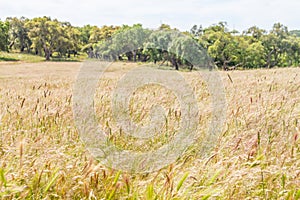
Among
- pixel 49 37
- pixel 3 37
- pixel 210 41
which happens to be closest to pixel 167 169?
pixel 210 41

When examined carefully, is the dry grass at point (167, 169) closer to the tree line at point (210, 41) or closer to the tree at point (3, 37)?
the tree line at point (210, 41)

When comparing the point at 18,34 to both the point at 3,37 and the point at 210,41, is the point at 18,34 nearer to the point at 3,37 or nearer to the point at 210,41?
the point at 3,37

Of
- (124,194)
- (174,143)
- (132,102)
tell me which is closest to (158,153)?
(174,143)

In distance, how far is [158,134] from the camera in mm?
3580

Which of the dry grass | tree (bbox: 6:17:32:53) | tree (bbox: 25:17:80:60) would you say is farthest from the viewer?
tree (bbox: 6:17:32:53)

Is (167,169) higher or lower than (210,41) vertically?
lower

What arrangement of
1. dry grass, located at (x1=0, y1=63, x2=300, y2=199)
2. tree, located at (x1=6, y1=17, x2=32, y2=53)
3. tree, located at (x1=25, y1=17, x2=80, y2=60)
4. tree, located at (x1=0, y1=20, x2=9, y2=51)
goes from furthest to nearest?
tree, located at (x1=6, y1=17, x2=32, y2=53) < tree, located at (x1=25, y1=17, x2=80, y2=60) < tree, located at (x1=0, y1=20, x2=9, y2=51) < dry grass, located at (x1=0, y1=63, x2=300, y2=199)

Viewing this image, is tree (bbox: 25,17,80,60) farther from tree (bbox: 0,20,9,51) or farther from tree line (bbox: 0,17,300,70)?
tree (bbox: 0,20,9,51)

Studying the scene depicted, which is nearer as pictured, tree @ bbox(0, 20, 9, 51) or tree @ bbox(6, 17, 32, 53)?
tree @ bbox(0, 20, 9, 51)

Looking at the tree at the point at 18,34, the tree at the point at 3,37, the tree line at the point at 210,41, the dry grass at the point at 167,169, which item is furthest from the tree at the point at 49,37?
the dry grass at the point at 167,169

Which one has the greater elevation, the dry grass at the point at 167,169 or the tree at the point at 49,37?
the tree at the point at 49,37

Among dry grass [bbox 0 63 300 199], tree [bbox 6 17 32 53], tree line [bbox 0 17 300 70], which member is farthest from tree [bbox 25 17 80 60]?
dry grass [bbox 0 63 300 199]

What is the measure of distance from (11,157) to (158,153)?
1.34 meters

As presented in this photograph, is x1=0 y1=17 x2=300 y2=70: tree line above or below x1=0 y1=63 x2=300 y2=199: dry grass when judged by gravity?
above
